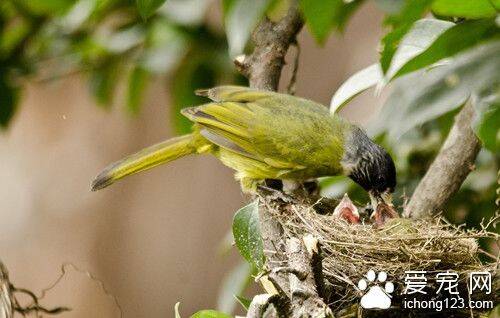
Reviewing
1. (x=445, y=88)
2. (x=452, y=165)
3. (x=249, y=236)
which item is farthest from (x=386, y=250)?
(x=445, y=88)

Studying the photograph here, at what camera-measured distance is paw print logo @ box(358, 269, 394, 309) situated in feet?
10.2

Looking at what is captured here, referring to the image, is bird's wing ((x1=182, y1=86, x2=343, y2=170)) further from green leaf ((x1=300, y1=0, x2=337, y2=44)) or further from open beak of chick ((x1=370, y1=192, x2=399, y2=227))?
green leaf ((x1=300, y1=0, x2=337, y2=44))

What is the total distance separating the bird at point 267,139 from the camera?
14.1 feet

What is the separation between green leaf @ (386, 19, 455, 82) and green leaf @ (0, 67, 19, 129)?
2.32 meters

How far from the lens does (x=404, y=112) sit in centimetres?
276

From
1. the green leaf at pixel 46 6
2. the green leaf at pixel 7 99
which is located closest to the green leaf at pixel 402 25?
the green leaf at pixel 46 6

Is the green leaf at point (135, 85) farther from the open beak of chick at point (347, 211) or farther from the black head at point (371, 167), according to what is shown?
the open beak of chick at point (347, 211)

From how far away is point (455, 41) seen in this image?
110 inches

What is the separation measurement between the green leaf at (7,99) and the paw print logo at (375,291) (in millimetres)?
2238

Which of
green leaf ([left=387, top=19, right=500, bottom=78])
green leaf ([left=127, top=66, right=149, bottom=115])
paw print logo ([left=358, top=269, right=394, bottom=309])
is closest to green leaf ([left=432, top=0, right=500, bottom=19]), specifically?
green leaf ([left=387, top=19, right=500, bottom=78])

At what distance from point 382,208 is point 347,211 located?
17cm

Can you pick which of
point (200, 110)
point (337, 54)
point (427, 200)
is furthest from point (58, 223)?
point (427, 200)

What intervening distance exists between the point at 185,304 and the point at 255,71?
4669 mm

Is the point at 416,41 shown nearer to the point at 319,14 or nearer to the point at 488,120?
the point at 488,120
